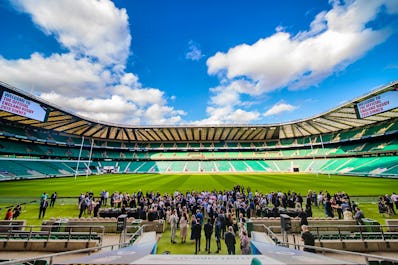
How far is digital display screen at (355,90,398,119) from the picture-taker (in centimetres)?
3050

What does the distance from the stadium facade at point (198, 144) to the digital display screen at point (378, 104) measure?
0.12 meters

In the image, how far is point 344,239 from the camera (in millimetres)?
8008

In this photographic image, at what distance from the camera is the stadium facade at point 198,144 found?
35.0 meters

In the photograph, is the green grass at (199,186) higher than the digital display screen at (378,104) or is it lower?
lower

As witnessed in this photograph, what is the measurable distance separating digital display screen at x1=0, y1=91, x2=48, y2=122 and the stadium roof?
0.79 meters

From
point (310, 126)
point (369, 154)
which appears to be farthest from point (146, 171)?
point (369, 154)

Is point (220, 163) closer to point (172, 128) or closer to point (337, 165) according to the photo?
point (172, 128)

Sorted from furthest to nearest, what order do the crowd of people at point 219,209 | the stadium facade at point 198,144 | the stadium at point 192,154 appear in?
the stadium facade at point 198,144 → the stadium at point 192,154 → the crowd of people at point 219,209

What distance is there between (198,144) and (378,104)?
54337mm

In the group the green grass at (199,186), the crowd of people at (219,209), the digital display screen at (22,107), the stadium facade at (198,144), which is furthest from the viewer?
the stadium facade at (198,144)

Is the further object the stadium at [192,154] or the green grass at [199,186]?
the green grass at [199,186]

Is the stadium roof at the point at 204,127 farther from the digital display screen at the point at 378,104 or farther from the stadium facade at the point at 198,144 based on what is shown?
the digital display screen at the point at 378,104

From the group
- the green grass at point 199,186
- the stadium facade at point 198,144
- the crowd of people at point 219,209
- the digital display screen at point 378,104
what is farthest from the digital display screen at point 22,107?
the digital display screen at point 378,104

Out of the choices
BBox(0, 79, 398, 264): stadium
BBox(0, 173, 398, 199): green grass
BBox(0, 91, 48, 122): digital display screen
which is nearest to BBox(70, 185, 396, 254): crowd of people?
BBox(0, 79, 398, 264): stadium
